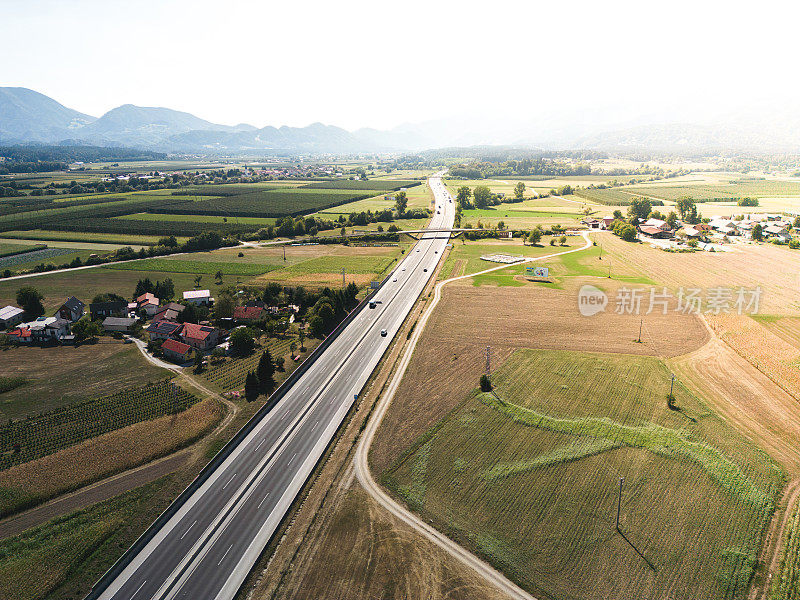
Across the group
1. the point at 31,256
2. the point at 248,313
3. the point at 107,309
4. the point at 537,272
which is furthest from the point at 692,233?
the point at 31,256

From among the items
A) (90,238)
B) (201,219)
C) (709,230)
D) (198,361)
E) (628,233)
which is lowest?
(198,361)

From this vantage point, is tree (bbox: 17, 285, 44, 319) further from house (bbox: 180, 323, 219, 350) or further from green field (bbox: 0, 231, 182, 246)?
green field (bbox: 0, 231, 182, 246)

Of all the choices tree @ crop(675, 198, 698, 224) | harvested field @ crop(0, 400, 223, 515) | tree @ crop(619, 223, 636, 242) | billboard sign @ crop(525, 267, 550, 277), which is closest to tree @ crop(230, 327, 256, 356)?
harvested field @ crop(0, 400, 223, 515)

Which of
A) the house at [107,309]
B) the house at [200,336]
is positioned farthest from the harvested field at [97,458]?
the house at [107,309]

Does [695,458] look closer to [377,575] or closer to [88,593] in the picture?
[377,575]

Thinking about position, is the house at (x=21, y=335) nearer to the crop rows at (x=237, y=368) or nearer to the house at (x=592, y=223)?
the crop rows at (x=237, y=368)

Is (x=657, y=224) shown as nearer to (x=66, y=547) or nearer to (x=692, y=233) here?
(x=692, y=233)
